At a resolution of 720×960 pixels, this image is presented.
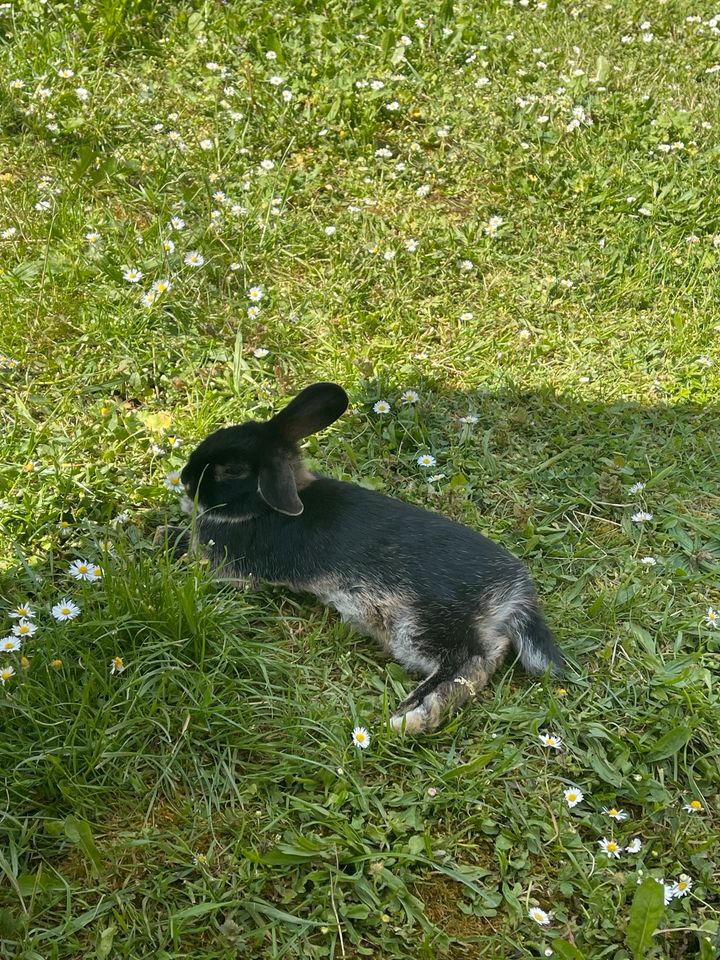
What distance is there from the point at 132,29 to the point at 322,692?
4.82 meters

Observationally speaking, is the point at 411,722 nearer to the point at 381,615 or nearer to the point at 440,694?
the point at 440,694

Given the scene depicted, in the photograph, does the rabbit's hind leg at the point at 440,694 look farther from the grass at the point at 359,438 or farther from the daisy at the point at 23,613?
the daisy at the point at 23,613

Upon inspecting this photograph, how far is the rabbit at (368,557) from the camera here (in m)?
3.47

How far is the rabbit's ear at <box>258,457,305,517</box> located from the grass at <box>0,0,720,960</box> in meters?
0.40

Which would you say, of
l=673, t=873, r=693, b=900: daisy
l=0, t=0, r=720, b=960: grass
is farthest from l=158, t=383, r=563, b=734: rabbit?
l=673, t=873, r=693, b=900: daisy

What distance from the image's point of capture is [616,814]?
10.2 feet

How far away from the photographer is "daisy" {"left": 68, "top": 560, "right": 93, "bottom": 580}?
3.41 metres

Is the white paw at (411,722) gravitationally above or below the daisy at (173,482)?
below

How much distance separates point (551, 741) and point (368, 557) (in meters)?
0.93

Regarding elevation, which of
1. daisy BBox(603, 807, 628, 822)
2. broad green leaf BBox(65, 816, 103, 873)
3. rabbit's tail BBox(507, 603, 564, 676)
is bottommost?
daisy BBox(603, 807, 628, 822)

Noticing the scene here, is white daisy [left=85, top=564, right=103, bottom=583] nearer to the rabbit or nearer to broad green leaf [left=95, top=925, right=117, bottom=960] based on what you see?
the rabbit

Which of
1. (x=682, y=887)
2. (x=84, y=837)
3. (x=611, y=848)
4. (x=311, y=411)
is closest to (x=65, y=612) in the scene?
(x=84, y=837)

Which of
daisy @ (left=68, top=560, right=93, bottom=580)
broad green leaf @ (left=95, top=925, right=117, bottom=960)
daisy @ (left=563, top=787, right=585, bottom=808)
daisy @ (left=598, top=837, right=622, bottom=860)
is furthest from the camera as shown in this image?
daisy @ (left=68, top=560, right=93, bottom=580)

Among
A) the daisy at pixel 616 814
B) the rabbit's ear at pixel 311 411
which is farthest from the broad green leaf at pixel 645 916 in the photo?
the rabbit's ear at pixel 311 411
